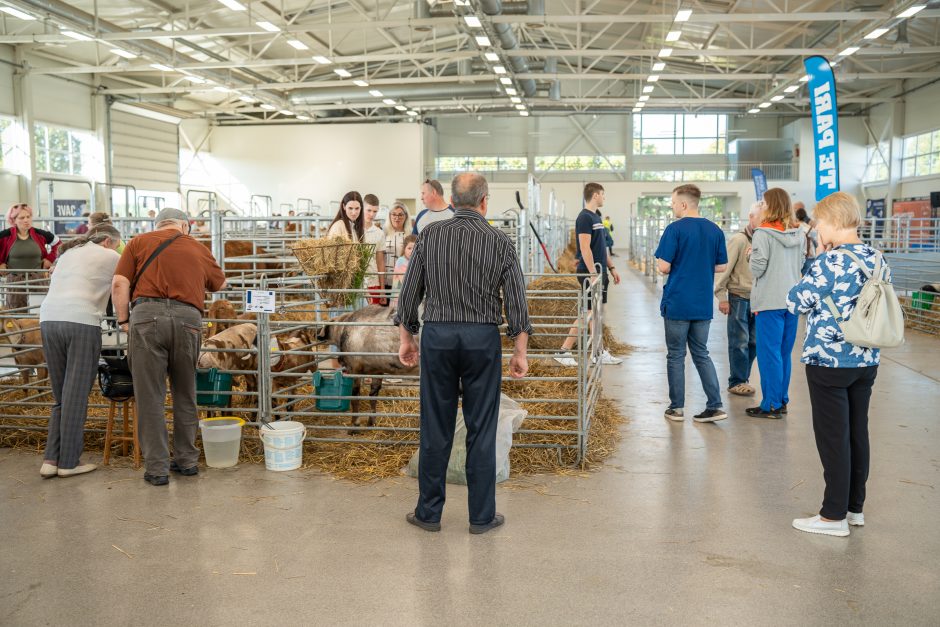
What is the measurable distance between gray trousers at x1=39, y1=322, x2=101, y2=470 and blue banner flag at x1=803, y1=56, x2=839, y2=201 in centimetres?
621

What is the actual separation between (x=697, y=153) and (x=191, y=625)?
37.9 metres

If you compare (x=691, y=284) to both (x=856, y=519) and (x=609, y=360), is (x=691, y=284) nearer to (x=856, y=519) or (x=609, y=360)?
(x=856, y=519)

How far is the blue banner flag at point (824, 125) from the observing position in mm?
7402

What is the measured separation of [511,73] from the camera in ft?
76.8

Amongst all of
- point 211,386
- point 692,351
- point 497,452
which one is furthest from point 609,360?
point 211,386

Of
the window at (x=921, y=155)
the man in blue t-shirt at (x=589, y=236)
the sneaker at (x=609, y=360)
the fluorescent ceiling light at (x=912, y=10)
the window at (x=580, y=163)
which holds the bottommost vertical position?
the sneaker at (x=609, y=360)

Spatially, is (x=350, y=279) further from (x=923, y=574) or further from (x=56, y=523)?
(x=923, y=574)

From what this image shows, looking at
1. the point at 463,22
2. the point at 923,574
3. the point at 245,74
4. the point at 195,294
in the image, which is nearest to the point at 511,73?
the point at 463,22

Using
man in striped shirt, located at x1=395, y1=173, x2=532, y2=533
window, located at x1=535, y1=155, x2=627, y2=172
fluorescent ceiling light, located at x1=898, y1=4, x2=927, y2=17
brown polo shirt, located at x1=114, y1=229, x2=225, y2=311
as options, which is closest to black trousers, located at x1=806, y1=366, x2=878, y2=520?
man in striped shirt, located at x1=395, y1=173, x2=532, y2=533

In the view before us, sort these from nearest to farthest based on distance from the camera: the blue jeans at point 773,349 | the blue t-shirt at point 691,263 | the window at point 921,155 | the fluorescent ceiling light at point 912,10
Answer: the blue t-shirt at point 691,263 < the blue jeans at point 773,349 < the fluorescent ceiling light at point 912,10 < the window at point 921,155

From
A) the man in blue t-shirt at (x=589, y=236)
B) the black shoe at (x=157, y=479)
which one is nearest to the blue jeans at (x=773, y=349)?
the man in blue t-shirt at (x=589, y=236)

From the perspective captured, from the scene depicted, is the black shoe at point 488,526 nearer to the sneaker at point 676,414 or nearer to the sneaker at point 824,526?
the sneaker at point 824,526

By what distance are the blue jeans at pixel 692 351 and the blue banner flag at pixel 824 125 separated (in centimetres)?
242

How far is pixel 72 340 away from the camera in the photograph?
474 centimetres
